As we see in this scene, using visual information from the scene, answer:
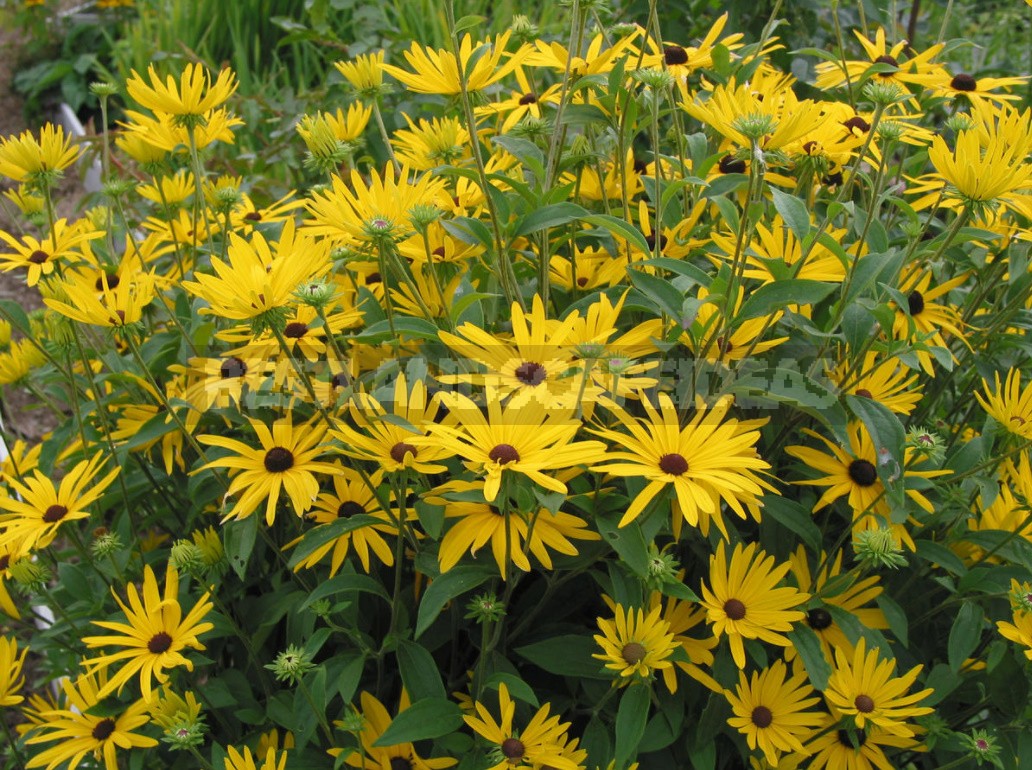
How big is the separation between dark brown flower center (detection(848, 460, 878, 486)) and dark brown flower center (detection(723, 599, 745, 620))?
226mm

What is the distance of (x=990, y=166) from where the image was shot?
3.58ft

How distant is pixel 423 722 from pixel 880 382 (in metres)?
0.72

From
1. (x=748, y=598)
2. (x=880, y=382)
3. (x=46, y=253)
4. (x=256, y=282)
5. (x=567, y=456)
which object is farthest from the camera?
(x=46, y=253)

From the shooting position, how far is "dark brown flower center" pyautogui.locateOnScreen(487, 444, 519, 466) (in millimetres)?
917

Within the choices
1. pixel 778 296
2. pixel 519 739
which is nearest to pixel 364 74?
pixel 778 296

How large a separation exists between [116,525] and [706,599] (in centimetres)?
91

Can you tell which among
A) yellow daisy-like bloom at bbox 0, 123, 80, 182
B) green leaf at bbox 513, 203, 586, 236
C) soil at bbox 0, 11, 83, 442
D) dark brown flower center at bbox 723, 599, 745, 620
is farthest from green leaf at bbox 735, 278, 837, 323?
soil at bbox 0, 11, 83, 442

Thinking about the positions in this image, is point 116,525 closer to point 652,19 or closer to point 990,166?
point 652,19

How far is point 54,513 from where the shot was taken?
127 centimetres

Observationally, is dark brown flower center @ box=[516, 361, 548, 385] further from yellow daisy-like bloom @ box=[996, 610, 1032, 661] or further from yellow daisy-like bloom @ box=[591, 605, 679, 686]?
yellow daisy-like bloom @ box=[996, 610, 1032, 661]

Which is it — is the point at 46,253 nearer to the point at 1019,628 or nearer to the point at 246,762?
the point at 246,762

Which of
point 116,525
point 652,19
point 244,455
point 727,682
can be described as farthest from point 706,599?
point 116,525

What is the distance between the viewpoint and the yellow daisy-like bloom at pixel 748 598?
1.10m

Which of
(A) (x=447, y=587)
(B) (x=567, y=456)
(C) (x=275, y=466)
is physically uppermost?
(B) (x=567, y=456)
